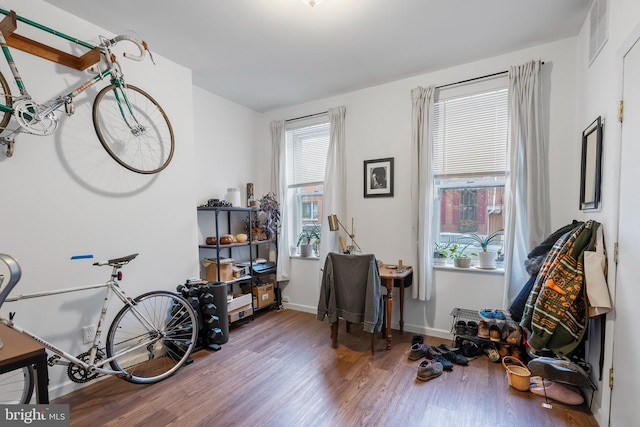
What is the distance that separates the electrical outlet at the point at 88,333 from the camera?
215 centimetres

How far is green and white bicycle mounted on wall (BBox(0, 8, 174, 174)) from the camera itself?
1.73 meters

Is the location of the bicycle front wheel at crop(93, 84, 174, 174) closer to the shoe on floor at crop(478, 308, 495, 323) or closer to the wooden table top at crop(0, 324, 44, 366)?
the wooden table top at crop(0, 324, 44, 366)

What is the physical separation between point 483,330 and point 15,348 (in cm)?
294

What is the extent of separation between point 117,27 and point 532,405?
4053 mm

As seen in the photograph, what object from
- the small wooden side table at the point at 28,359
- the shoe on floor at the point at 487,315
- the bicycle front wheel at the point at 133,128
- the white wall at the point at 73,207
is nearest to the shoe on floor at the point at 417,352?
the shoe on floor at the point at 487,315

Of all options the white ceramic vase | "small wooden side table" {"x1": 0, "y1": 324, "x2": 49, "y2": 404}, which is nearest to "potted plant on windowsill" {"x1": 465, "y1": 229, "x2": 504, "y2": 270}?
the white ceramic vase

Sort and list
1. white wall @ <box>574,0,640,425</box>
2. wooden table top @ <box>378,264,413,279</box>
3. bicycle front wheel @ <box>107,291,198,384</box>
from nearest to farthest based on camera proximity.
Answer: white wall @ <box>574,0,640,425</box>
bicycle front wheel @ <box>107,291,198,384</box>
wooden table top @ <box>378,264,413,279</box>

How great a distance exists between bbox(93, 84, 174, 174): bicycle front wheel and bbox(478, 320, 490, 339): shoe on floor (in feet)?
10.4

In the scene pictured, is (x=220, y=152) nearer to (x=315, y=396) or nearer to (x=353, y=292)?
(x=353, y=292)

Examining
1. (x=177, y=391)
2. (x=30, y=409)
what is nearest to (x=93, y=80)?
(x=30, y=409)

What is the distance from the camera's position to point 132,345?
2.43m

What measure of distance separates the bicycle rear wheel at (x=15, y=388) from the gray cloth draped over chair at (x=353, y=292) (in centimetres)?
202

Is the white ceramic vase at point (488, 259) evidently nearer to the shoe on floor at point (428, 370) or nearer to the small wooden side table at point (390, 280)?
the small wooden side table at point (390, 280)

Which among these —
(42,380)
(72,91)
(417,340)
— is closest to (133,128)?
(72,91)
